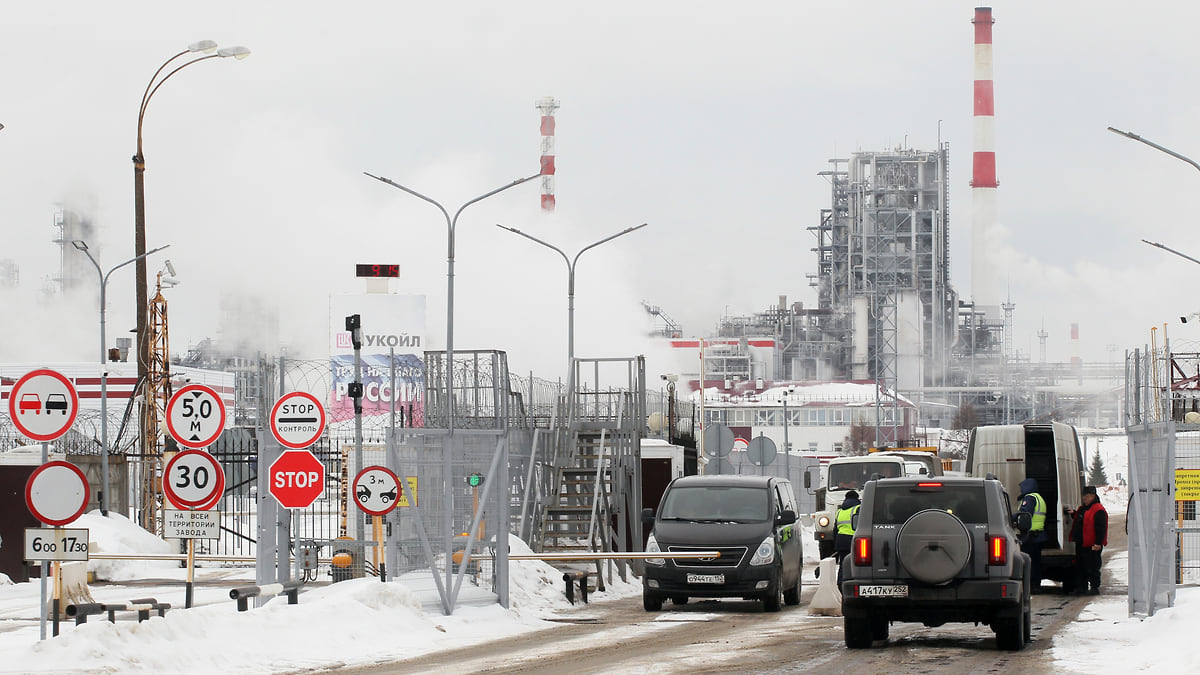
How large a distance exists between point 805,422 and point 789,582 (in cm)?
10480

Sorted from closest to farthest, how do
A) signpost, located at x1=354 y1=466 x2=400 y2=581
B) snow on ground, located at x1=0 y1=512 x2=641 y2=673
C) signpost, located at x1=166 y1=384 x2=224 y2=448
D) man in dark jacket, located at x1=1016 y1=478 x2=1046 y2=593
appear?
snow on ground, located at x1=0 y1=512 x2=641 y2=673 < signpost, located at x1=166 y1=384 x2=224 y2=448 < signpost, located at x1=354 y1=466 x2=400 y2=581 < man in dark jacket, located at x1=1016 y1=478 x2=1046 y2=593

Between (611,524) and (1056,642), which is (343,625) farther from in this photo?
(611,524)

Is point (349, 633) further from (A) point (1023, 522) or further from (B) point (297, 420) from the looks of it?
(A) point (1023, 522)

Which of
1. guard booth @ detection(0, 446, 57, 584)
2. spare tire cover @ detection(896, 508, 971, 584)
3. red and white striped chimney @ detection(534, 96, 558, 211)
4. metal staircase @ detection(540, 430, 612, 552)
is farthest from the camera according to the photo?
red and white striped chimney @ detection(534, 96, 558, 211)

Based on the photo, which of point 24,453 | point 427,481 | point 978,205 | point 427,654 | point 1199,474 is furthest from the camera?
point 978,205

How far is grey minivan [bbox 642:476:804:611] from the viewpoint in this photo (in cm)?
2120

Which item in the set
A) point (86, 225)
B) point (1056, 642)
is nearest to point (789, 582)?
point (1056, 642)

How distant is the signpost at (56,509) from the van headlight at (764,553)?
962 centimetres

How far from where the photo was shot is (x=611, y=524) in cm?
2947

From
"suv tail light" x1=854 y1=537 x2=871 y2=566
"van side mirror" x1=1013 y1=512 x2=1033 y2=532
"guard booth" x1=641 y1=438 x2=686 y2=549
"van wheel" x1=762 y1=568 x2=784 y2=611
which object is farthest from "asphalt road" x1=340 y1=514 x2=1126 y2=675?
"guard booth" x1=641 y1=438 x2=686 y2=549

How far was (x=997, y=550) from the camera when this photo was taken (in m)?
15.0

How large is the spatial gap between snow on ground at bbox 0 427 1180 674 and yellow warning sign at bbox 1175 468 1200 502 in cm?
105

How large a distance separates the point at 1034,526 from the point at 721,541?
4630mm

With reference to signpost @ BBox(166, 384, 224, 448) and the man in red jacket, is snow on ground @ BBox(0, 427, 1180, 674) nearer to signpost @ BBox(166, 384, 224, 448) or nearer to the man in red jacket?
the man in red jacket
